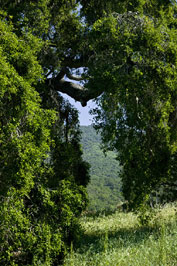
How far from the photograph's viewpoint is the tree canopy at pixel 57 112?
7312 millimetres

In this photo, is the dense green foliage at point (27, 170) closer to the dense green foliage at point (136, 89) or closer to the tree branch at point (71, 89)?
the dense green foliage at point (136, 89)

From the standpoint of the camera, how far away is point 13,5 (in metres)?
9.88

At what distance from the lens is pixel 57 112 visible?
8.81m

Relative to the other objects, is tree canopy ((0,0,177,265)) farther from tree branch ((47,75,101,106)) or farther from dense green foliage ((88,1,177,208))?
tree branch ((47,75,101,106))

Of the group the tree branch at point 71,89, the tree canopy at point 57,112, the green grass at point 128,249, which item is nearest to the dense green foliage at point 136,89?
the tree canopy at point 57,112

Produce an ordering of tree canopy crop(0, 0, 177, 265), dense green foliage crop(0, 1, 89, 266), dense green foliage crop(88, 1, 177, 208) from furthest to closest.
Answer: dense green foliage crop(88, 1, 177, 208), tree canopy crop(0, 0, 177, 265), dense green foliage crop(0, 1, 89, 266)

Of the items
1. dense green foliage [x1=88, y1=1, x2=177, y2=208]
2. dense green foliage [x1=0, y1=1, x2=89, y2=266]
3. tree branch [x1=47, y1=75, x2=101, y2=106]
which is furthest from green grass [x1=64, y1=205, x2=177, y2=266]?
tree branch [x1=47, y1=75, x2=101, y2=106]

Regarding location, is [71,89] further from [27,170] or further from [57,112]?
[27,170]

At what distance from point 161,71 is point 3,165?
5.28 m

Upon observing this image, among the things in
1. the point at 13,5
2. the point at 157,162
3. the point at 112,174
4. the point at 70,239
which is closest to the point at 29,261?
the point at 70,239

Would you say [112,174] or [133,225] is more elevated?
[112,174]

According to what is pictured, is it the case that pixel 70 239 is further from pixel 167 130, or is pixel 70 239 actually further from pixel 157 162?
pixel 167 130

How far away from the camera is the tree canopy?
731 centimetres

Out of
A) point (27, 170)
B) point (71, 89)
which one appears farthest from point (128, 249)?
point (71, 89)
